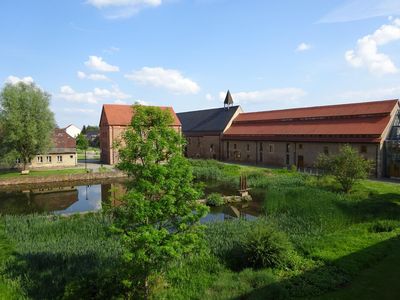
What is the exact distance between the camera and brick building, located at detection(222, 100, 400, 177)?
32.7 metres

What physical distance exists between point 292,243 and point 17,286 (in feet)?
34.4

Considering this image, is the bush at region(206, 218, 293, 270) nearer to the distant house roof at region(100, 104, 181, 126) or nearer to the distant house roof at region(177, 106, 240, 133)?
the distant house roof at region(100, 104, 181, 126)

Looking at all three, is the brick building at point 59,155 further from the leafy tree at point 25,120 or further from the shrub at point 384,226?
the shrub at point 384,226

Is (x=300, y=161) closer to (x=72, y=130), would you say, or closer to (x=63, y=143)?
(x=63, y=143)

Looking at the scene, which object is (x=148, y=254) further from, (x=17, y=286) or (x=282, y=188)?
(x=282, y=188)

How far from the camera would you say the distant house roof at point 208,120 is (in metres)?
55.1

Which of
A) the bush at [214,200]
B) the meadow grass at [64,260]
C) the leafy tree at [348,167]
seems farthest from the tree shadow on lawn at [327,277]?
the bush at [214,200]

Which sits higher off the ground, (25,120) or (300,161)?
(25,120)

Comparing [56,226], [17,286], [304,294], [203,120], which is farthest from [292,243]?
[203,120]

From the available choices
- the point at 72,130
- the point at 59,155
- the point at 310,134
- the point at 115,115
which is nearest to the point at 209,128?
the point at 115,115

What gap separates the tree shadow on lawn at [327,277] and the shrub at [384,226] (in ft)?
7.14

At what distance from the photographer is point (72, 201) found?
27.1 meters

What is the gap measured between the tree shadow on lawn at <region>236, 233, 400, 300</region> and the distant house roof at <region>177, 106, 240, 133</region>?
135 feet

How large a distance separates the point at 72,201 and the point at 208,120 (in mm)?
36150
